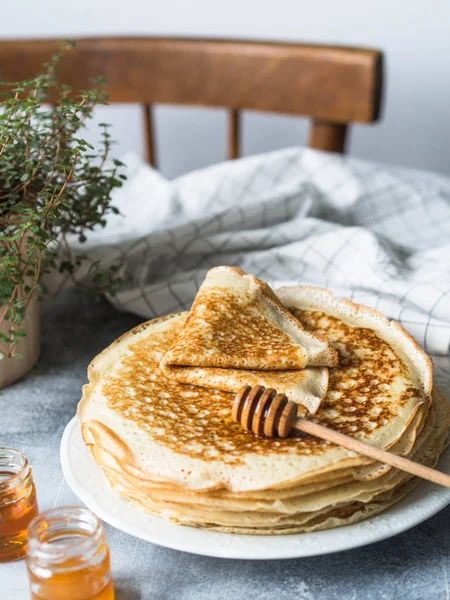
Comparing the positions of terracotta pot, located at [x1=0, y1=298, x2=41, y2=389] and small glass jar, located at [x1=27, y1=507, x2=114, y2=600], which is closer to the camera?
small glass jar, located at [x1=27, y1=507, x2=114, y2=600]

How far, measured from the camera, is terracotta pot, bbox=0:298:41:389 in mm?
1358

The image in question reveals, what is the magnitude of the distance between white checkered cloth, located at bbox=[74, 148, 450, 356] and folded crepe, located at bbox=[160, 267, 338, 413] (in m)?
0.32

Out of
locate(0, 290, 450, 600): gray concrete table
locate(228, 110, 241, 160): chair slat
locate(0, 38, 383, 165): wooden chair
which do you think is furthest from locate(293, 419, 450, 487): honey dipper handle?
locate(228, 110, 241, 160): chair slat

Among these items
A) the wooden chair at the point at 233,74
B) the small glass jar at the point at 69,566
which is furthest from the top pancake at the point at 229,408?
the wooden chair at the point at 233,74

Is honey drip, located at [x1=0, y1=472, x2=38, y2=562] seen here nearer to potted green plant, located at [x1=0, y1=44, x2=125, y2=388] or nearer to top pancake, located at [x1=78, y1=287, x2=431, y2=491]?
top pancake, located at [x1=78, y1=287, x2=431, y2=491]

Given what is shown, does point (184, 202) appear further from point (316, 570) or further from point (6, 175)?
point (316, 570)

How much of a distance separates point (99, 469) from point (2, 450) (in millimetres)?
Answer: 134

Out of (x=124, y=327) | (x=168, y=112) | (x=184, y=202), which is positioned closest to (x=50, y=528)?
(x=124, y=327)

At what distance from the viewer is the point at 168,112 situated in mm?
3621

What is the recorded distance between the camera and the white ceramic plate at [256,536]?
882mm

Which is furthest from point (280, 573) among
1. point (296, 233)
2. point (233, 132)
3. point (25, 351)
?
point (233, 132)

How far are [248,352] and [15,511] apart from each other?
1.29 ft

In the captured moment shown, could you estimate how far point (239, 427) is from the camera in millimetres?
1008

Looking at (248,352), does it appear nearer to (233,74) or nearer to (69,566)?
(69,566)
